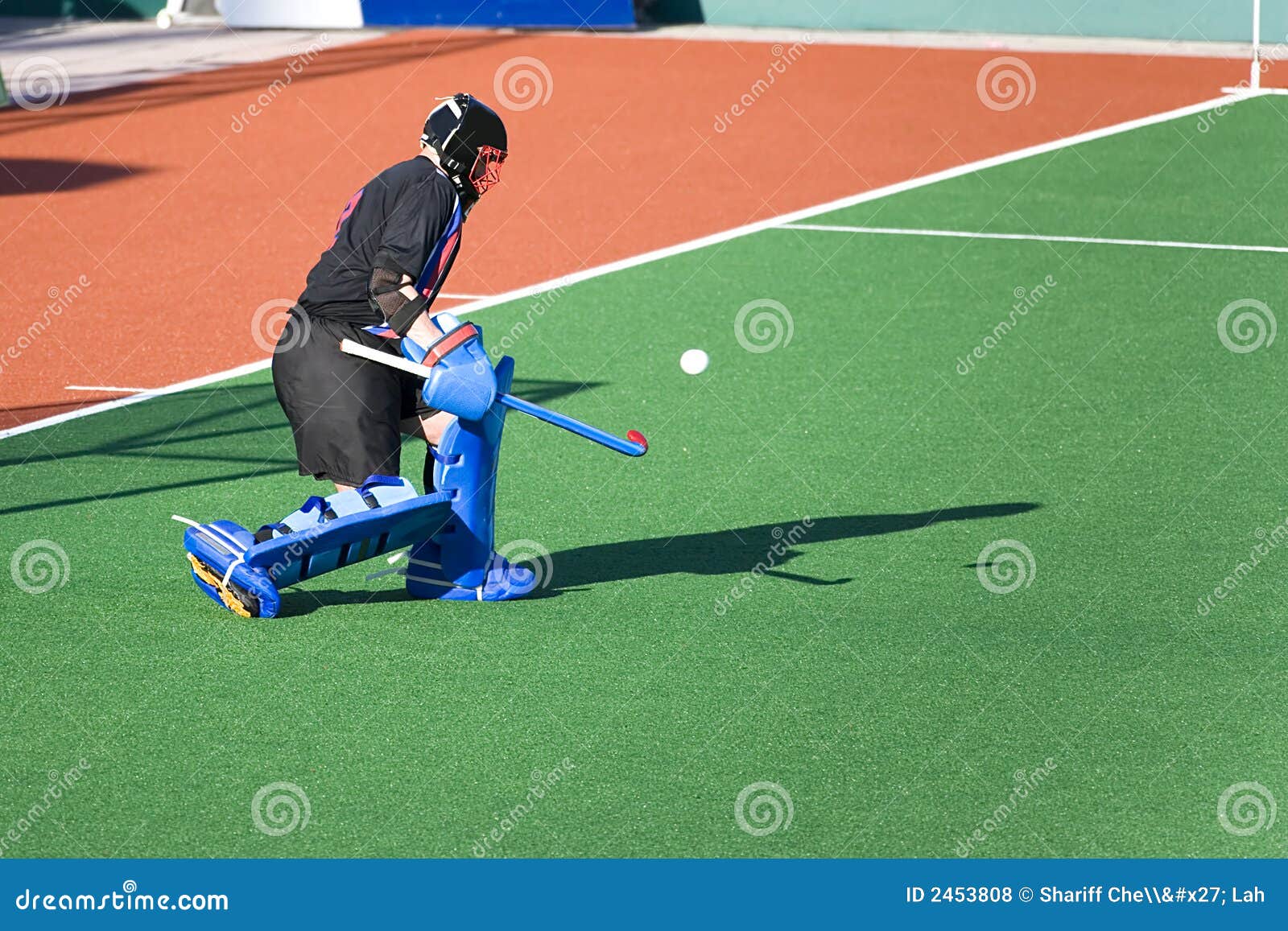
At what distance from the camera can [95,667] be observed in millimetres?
6164

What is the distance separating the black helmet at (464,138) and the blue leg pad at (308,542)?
4.14 feet

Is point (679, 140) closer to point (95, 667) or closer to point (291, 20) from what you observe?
point (291, 20)

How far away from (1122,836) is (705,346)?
240 inches

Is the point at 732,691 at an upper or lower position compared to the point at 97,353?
lower

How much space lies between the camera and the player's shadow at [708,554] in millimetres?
6922

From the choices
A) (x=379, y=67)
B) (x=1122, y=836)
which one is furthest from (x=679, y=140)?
(x=1122, y=836)
